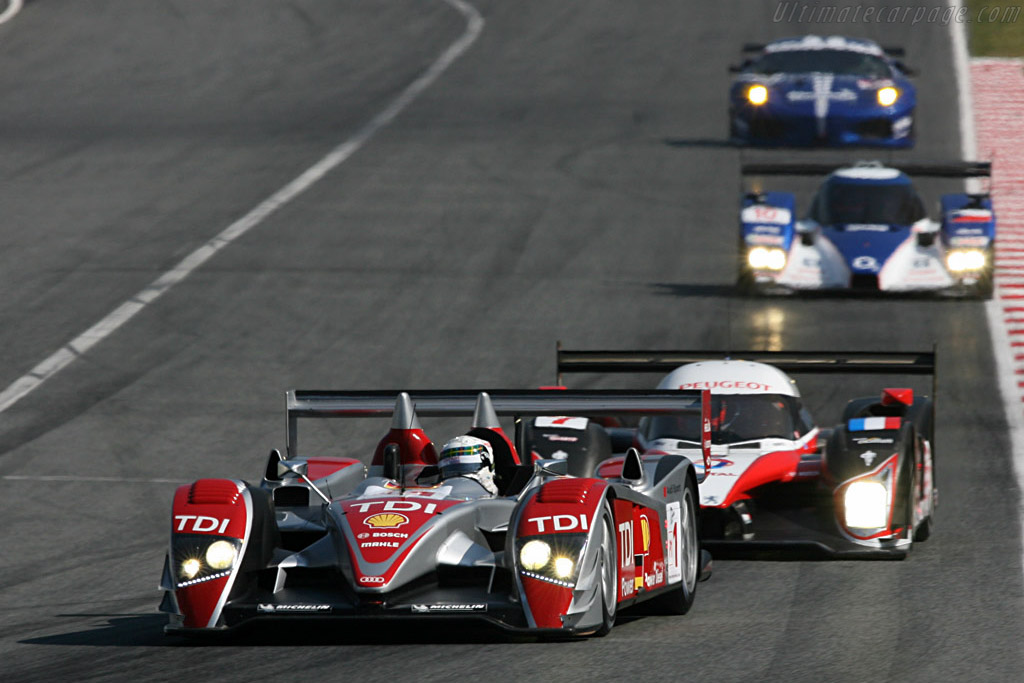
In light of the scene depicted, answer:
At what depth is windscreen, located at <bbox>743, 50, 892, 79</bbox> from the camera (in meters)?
28.5

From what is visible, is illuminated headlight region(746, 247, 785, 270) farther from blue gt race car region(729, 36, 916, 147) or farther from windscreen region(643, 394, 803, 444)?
windscreen region(643, 394, 803, 444)

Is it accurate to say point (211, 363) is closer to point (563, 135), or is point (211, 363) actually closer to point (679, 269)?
point (679, 269)

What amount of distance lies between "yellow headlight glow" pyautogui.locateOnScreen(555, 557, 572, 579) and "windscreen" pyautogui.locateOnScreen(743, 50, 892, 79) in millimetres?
20474

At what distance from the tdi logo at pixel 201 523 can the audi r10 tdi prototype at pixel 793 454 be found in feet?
10.2

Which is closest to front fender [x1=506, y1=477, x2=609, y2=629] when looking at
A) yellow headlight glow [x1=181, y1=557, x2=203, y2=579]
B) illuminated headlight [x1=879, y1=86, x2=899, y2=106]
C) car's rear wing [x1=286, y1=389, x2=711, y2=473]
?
yellow headlight glow [x1=181, y1=557, x2=203, y2=579]

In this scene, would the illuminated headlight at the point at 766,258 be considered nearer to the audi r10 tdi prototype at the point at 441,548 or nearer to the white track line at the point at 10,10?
the audi r10 tdi prototype at the point at 441,548

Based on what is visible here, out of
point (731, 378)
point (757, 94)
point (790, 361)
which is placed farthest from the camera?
point (757, 94)

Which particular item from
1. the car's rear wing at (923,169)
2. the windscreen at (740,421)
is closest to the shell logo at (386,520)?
the windscreen at (740,421)

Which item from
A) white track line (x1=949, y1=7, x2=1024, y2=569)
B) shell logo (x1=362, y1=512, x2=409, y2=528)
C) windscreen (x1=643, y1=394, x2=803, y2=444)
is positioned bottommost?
white track line (x1=949, y1=7, x2=1024, y2=569)

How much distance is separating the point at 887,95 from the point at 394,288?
9149 millimetres

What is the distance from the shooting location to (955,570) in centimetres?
1169

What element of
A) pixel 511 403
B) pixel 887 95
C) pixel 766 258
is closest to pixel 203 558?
pixel 511 403

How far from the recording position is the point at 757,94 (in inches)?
1095

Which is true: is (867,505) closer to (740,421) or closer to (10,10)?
(740,421)
